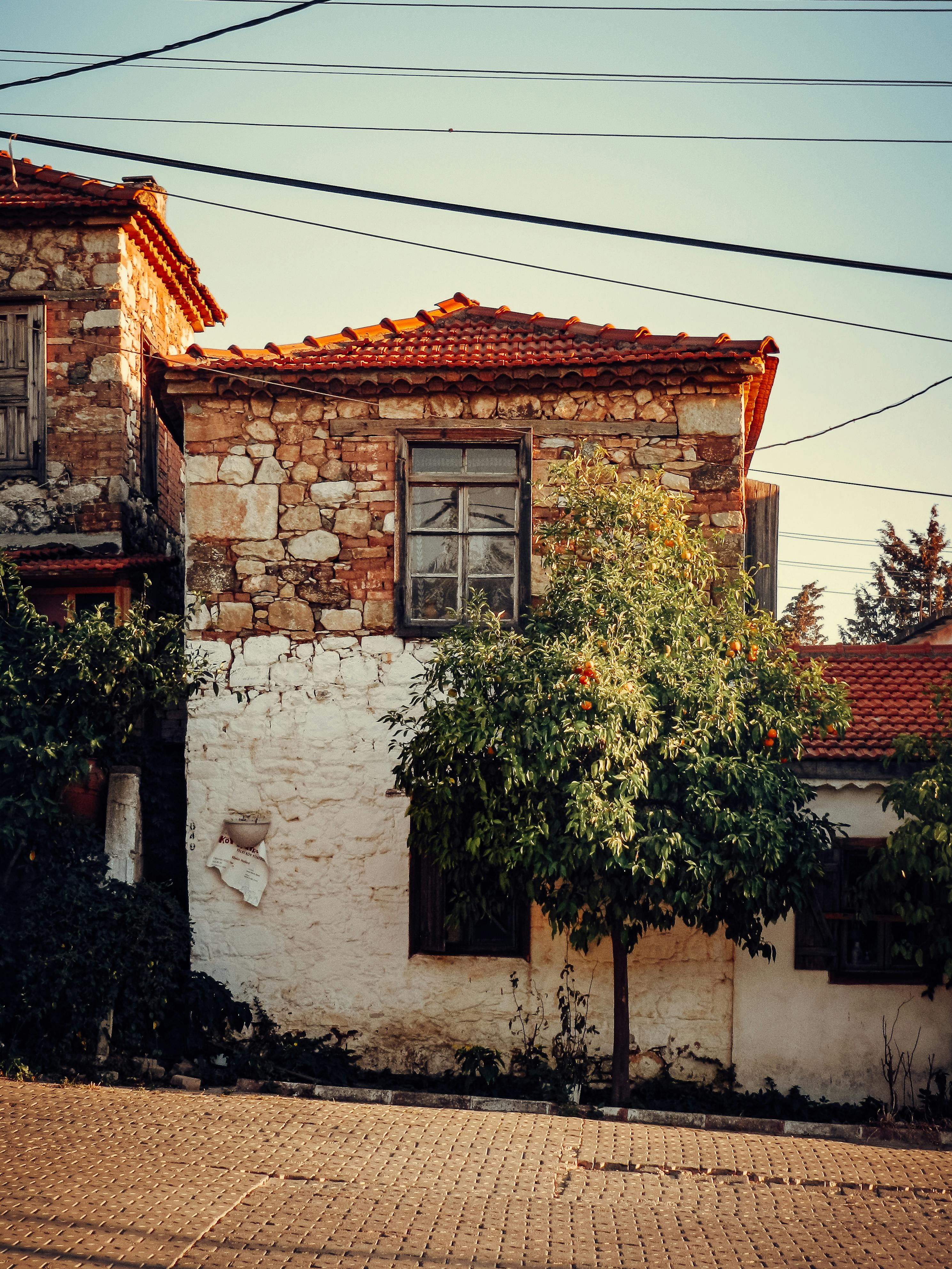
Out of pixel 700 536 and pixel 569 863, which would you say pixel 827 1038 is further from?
pixel 700 536

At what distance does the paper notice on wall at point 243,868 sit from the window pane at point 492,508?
318cm

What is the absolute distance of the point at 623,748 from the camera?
22.9ft

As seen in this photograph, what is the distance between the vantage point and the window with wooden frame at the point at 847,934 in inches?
331

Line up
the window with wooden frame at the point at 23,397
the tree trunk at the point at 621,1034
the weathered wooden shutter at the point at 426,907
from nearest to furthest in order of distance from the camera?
the tree trunk at the point at 621,1034, the weathered wooden shutter at the point at 426,907, the window with wooden frame at the point at 23,397

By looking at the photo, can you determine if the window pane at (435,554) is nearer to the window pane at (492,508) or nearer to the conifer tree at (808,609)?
the window pane at (492,508)

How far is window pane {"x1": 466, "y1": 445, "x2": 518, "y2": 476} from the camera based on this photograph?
921 cm

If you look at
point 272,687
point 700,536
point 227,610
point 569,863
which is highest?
point 700,536

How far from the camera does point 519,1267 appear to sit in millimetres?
4844

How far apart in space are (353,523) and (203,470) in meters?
1.33

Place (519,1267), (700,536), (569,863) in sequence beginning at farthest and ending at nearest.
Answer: (700,536)
(569,863)
(519,1267)

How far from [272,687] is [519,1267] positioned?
508cm

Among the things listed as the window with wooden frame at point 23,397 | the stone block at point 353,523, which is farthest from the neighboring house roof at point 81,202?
the stone block at point 353,523

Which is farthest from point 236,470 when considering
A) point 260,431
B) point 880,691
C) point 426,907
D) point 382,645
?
point 880,691

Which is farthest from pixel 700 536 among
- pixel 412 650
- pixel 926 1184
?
pixel 926 1184
